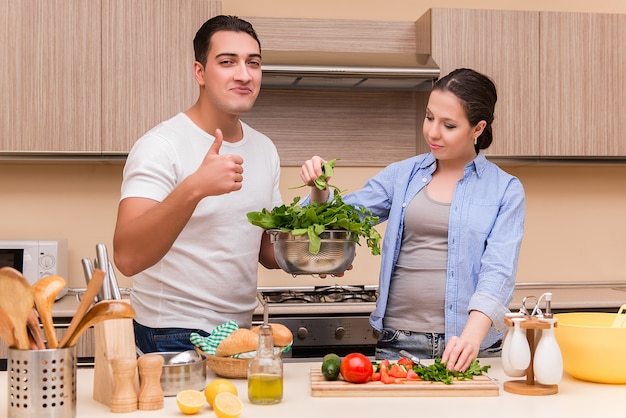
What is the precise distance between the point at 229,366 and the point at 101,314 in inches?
16.3

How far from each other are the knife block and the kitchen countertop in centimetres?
4

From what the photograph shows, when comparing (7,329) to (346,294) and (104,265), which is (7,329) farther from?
(346,294)

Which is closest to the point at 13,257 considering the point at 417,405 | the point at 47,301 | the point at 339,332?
the point at 339,332

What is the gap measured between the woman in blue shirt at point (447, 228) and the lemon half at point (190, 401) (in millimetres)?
735

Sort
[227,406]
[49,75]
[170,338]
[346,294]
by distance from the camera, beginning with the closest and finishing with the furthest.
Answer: [227,406] → [170,338] → [49,75] → [346,294]

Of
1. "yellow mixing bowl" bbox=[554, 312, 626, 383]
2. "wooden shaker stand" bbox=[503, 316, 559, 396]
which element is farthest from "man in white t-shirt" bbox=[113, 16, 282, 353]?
"yellow mixing bowl" bbox=[554, 312, 626, 383]

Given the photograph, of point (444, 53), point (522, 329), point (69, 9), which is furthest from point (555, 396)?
point (69, 9)

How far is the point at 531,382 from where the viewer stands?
167 cm

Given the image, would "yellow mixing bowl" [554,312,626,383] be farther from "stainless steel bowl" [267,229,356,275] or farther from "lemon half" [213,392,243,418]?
"lemon half" [213,392,243,418]

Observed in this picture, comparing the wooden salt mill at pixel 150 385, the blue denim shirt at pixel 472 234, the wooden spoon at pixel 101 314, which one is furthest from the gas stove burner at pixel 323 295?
the wooden spoon at pixel 101 314

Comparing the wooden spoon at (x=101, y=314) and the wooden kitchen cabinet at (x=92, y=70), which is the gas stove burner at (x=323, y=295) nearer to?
the wooden kitchen cabinet at (x=92, y=70)

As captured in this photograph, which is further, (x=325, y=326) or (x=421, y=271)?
(x=325, y=326)

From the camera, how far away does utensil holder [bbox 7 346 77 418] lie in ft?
4.51

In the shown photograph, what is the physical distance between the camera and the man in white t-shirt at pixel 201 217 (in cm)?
188
